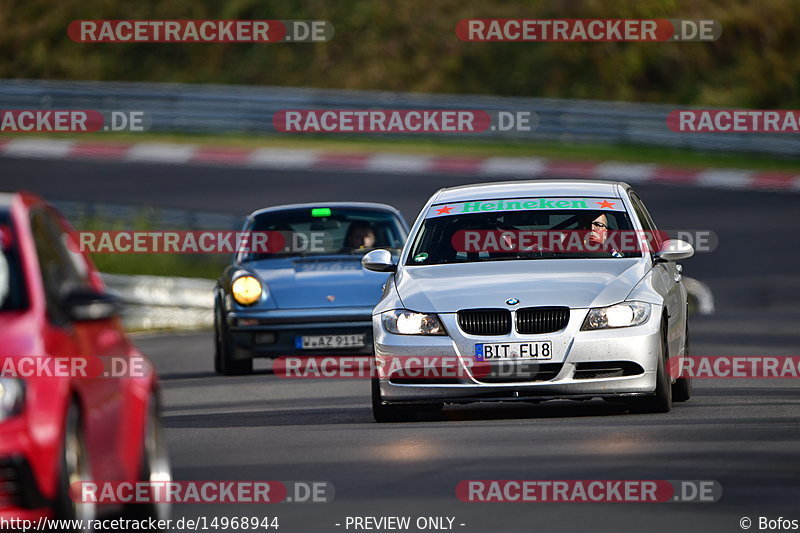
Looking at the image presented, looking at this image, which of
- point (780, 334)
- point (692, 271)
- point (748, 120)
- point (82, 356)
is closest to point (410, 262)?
point (82, 356)

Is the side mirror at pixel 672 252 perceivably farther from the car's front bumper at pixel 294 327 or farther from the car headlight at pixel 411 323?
the car's front bumper at pixel 294 327

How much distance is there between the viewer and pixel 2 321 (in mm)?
6453

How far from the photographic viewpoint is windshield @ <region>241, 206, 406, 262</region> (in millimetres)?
16500

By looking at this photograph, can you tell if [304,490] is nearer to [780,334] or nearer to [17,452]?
[17,452]

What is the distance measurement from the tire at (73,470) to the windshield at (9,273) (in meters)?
0.48

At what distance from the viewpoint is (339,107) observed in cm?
3512

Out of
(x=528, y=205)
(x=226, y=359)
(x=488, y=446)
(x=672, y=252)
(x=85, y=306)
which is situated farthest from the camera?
(x=226, y=359)

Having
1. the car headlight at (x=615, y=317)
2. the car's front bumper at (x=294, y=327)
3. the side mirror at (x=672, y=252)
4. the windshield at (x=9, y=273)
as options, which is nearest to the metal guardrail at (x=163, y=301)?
the car's front bumper at (x=294, y=327)

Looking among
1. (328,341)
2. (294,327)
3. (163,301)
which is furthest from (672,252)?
(163,301)

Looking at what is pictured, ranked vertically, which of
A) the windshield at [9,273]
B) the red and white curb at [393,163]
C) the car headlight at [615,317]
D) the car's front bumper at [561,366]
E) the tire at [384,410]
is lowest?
the tire at [384,410]

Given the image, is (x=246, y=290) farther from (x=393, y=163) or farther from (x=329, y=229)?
(x=393, y=163)

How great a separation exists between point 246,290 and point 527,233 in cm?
430

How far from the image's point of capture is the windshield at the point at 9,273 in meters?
6.71

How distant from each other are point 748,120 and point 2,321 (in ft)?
100
